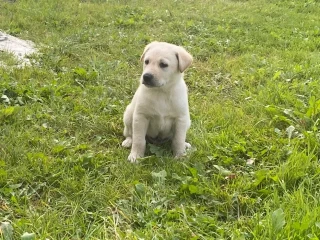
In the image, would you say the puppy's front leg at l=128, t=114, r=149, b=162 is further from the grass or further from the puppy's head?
the puppy's head

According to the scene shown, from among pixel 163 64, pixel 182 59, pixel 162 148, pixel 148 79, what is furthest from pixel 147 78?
pixel 162 148

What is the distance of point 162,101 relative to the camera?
3.77m

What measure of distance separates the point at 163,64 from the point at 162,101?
0.35m

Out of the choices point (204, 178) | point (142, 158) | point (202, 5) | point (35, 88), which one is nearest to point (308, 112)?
point (204, 178)

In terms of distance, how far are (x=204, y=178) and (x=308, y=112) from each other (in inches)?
65.1

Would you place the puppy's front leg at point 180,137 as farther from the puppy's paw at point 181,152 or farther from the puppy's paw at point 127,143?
the puppy's paw at point 127,143

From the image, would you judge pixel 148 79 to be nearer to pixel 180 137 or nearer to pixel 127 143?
pixel 180 137

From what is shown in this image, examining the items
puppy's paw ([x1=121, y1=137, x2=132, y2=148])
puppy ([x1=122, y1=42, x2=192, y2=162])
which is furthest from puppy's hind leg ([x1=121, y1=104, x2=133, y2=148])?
puppy ([x1=122, y1=42, x2=192, y2=162])

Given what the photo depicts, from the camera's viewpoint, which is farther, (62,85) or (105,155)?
(62,85)

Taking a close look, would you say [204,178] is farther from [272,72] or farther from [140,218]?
[272,72]

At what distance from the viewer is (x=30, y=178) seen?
3.27 meters

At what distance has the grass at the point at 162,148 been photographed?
110 inches

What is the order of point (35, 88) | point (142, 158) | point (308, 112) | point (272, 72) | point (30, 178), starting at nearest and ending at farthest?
1. point (30, 178)
2. point (142, 158)
3. point (308, 112)
4. point (35, 88)
5. point (272, 72)

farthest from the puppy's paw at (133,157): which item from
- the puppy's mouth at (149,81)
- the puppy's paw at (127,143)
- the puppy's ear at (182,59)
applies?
the puppy's ear at (182,59)
